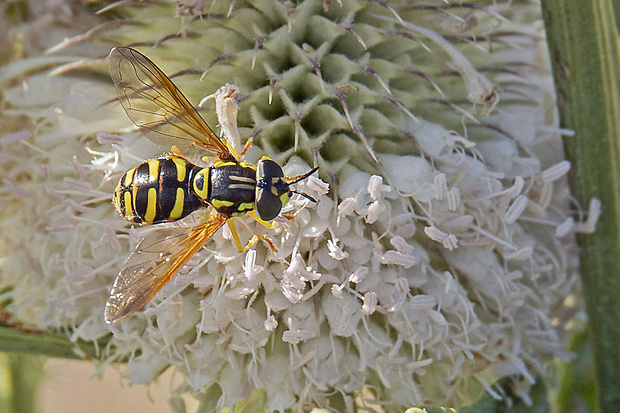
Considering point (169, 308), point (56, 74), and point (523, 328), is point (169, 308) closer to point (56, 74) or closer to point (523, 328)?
point (56, 74)

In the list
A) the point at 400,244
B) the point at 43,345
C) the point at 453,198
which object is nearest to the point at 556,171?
the point at 453,198

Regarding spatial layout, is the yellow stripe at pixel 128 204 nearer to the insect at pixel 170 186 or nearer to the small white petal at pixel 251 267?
the insect at pixel 170 186

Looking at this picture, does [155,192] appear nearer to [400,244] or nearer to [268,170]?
[268,170]

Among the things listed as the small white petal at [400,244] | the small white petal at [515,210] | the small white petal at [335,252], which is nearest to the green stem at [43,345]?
the small white petal at [335,252]

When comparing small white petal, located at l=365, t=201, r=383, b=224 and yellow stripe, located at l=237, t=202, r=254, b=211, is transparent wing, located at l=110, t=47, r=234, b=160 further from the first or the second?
small white petal, located at l=365, t=201, r=383, b=224

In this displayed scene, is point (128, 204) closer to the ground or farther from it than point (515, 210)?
farther from it

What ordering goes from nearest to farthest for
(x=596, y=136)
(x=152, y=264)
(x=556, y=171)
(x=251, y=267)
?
(x=152, y=264) → (x=251, y=267) → (x=596, y=136) → (x=556, y=171)

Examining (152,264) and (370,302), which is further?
(370,302)

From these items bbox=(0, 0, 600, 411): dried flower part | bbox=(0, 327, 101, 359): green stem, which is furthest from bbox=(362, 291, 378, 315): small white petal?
bbox=(0, 327, 101, 359): green stem
